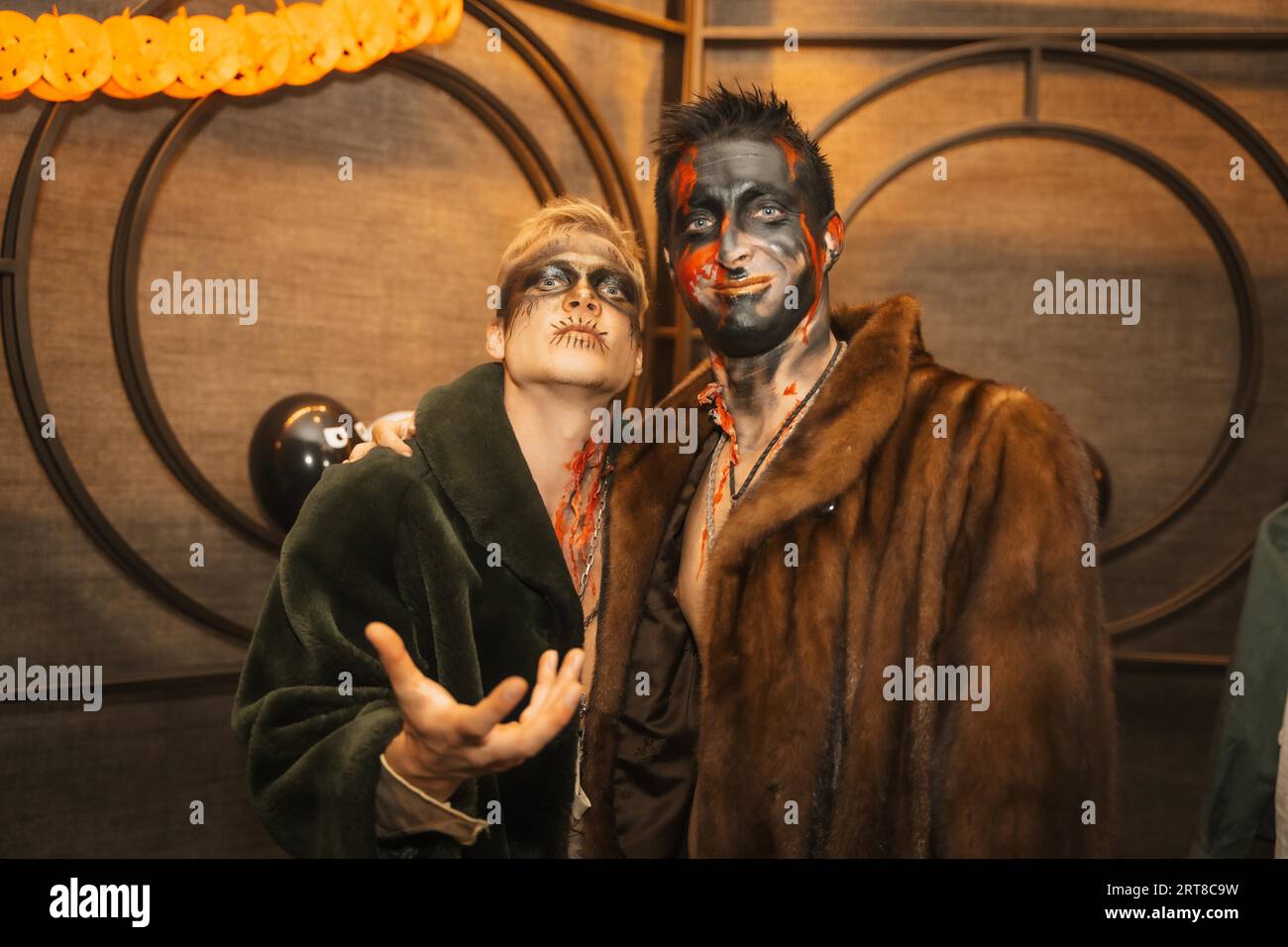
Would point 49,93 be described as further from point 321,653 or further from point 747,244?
point 747,244

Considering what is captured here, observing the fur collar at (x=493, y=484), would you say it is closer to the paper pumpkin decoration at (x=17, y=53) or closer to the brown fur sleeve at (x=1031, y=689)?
the brown fur sleeve at (x=1031, y=689)

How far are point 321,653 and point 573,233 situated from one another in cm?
85

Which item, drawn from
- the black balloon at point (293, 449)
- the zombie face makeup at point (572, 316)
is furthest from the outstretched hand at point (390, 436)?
the black balloon at point (293, 449)

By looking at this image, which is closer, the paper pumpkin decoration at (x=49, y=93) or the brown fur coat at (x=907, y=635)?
the brown fur coat at (x=907, y=635)

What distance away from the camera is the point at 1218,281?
3.83 meters

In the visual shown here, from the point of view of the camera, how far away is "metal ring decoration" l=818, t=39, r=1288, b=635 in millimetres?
3740

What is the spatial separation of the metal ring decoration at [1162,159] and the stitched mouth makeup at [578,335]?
2115 millimetres

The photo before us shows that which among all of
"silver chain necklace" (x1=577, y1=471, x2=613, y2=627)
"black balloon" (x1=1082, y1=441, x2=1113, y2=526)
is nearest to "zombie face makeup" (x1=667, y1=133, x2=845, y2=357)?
"silver chain necklace" (x1=577, y1=471, x2=613, y2=627)

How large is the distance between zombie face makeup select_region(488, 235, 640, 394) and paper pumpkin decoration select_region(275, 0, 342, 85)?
1410 mm

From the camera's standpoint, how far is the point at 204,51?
120 inches

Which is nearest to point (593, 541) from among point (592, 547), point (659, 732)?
point (592, 547)

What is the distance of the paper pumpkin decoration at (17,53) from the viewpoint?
9.46 ft

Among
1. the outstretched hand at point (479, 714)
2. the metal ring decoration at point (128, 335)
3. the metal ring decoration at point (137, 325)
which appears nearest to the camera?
the outstretched hand at point (479, 714)
